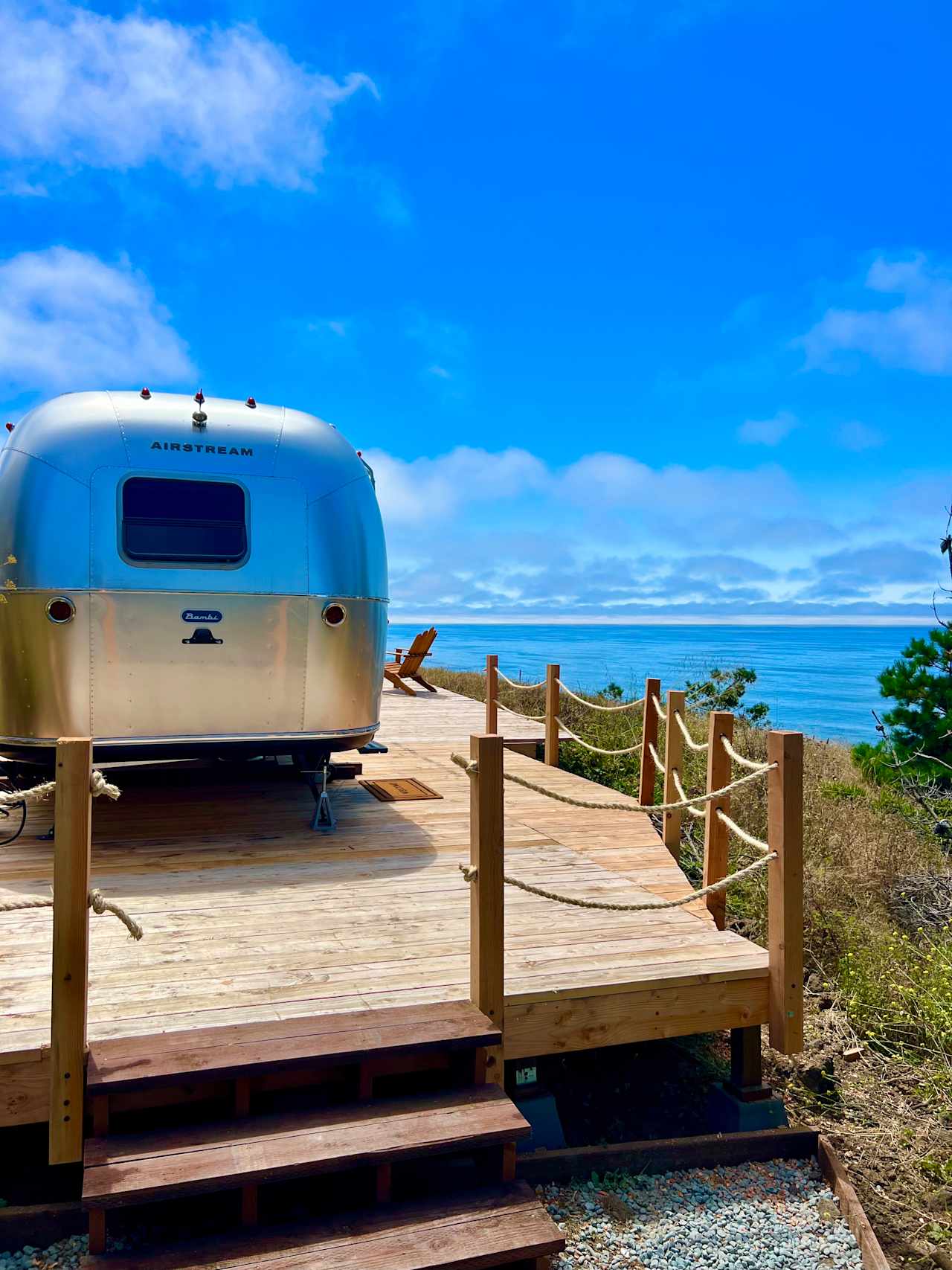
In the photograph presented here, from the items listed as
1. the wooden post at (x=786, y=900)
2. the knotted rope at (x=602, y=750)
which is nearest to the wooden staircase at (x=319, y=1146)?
the wooden post at (x=786, y=900)

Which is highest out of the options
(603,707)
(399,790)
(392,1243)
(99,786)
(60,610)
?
(60,610)

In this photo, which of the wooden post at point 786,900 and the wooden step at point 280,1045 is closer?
the wooden step at point 280,1045

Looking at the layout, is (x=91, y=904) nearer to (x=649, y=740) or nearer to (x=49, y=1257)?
(x=49, y=1257)

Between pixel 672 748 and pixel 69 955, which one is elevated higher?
pixel 672 748

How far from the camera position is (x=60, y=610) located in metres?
5.29

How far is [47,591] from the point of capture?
17.3ft

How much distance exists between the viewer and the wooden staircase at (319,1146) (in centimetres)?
259

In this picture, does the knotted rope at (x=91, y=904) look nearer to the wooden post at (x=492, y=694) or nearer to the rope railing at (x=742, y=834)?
the rope railing at (x=742, y=834)

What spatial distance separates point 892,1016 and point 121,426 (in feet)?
17.4

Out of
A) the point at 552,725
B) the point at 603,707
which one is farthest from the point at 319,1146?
the point at 552,725

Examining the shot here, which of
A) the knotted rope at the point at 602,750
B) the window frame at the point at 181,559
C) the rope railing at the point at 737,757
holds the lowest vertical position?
the knotted rope at the point at 602,750

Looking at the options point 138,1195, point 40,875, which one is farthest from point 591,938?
point 40,875

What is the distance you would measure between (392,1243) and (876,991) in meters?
2.94

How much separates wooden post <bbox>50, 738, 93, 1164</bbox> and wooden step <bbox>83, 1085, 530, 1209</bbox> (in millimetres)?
129
